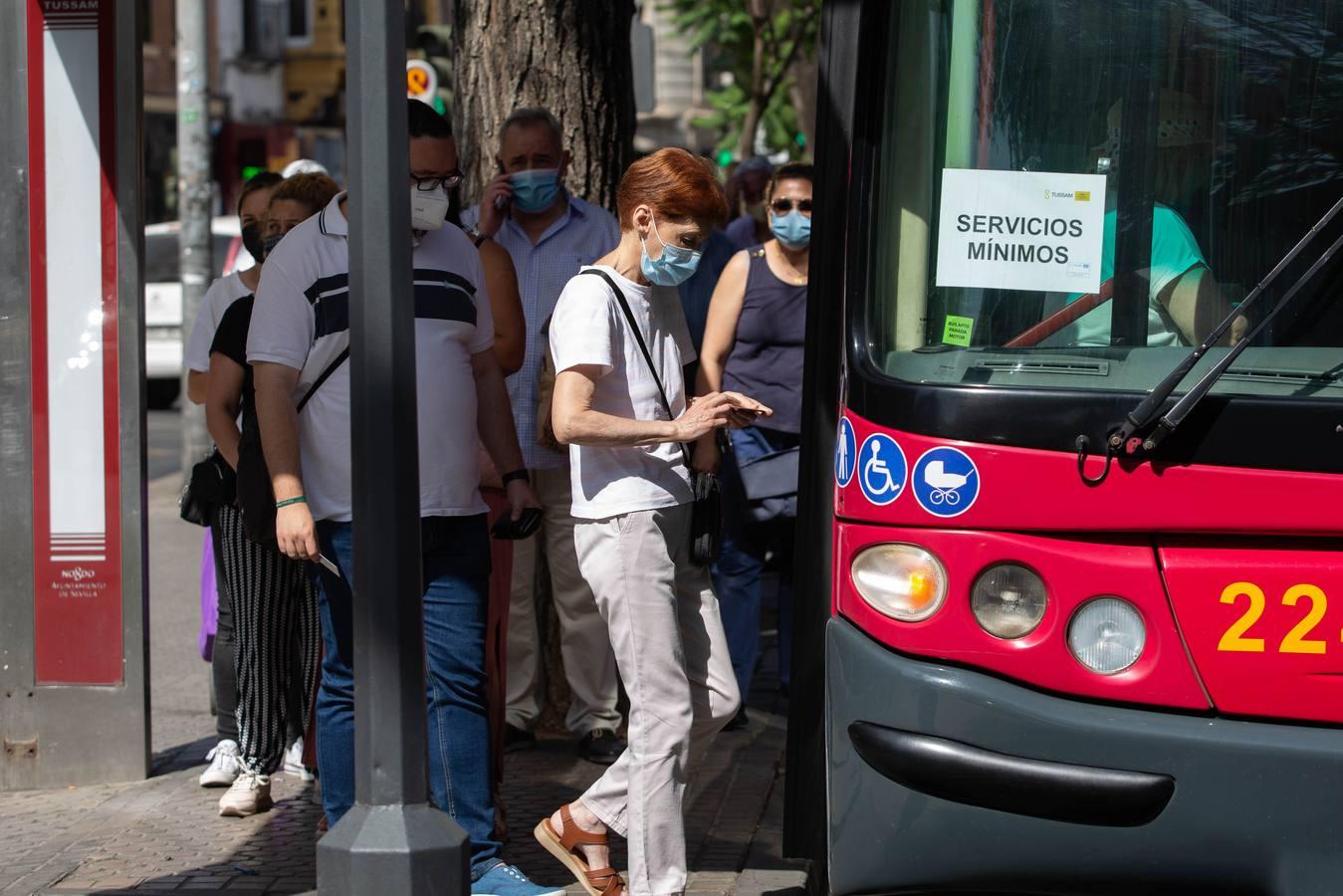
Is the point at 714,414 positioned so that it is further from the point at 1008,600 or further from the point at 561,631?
the point at 561,631

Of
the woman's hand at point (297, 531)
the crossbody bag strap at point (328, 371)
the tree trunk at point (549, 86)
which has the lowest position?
the woman's hand at point (297, 531)

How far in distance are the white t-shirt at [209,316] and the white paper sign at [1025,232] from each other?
276cm

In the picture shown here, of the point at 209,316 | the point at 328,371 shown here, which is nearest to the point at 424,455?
the point at 328,371

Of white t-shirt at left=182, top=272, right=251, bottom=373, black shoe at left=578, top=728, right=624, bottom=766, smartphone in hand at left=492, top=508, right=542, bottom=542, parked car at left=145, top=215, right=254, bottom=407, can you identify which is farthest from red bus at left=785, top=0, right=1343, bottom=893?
parked car at left=145, top=215, right=254, bottom=407

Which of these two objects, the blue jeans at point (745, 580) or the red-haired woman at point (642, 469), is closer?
the red-haired woman at point (642, 469)

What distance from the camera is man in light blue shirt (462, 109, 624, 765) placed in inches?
221

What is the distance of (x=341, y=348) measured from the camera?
159 inches

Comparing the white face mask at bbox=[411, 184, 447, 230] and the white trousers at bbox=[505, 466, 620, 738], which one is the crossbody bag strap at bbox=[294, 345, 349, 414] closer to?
the white face mask at bbox=[411, 184, 447, 230]

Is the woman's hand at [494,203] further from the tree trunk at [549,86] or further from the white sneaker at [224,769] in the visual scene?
the white sneaker at [224,769]

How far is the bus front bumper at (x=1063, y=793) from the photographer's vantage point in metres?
3.06

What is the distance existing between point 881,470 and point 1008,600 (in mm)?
335

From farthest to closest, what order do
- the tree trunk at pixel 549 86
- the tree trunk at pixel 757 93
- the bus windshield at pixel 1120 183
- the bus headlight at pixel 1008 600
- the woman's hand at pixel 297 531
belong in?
the tree trunk at pixel 757 93, the tree trunk at pixel 549 86, the woman's hand at pixel 297 531, the bus windshield at pixel 1120 183, the bus headlight at pixel 1008 600

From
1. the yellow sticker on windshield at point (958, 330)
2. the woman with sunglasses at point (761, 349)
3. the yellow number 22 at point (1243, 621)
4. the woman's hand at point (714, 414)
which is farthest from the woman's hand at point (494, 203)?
the yellow number 22 at point (1243, 621)

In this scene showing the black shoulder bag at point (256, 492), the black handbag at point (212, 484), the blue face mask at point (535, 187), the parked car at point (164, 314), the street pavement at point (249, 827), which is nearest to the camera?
the black shoulder bag at point (256, 492)
